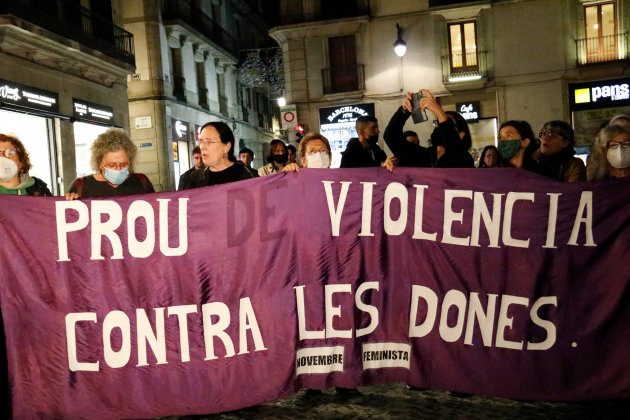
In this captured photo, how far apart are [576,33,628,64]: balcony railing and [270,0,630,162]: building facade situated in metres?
0.04

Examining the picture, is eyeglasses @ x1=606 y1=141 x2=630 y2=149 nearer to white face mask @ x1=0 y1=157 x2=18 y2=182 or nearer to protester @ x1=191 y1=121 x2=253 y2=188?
protester @ x1=191 y1=121 x2=253 y2=188

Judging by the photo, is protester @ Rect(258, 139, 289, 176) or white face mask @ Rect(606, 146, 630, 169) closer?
white face mask @ Rect(606, 146, 630, 169)

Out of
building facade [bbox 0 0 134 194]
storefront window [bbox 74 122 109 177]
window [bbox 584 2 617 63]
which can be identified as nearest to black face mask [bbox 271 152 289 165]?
building facade [bbox 0 0 134 194]

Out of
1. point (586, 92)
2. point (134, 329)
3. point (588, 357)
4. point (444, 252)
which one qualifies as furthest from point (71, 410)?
point (586, 92)

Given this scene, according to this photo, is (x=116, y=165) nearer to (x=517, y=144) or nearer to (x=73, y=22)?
(x=517, y=144)

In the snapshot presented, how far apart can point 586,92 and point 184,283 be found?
71.5ft

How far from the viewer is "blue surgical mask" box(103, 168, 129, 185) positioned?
430 centimetres

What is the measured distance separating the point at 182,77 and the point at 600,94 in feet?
58.2

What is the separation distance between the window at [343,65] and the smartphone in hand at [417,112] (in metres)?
20.5

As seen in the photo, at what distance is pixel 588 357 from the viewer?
12.2 ft

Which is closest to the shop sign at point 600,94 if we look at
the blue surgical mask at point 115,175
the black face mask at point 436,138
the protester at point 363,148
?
the protester at point 363,148

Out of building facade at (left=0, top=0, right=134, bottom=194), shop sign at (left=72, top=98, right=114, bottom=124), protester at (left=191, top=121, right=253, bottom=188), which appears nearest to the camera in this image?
protester at (left=191, top=121, right=253, bottom=188)

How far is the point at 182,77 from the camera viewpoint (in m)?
28.3

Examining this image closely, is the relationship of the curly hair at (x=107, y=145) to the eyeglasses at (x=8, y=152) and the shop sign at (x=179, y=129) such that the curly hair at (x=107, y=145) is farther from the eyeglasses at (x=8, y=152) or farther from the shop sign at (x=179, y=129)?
the shop sign at (x=179, y=129)
